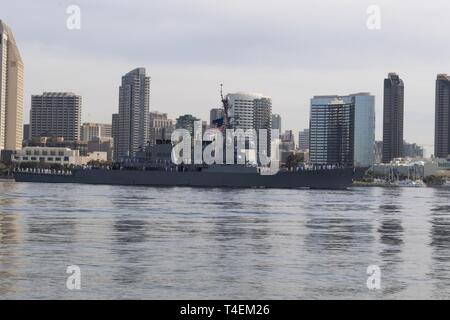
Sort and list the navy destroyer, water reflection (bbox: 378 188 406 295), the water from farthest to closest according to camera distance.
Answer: the navy destroyer
water reflection (bbox: 378 188 406 295)
the water

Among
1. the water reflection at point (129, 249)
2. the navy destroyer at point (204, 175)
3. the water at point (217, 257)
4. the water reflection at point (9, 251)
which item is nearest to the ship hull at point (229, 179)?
the navy destroyer at point (204, 175)

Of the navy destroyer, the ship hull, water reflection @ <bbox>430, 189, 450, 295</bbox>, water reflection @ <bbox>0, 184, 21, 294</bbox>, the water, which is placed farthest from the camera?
the navy destroyer

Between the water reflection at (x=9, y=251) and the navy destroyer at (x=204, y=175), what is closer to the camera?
the water reflection at (x=9, y=251)

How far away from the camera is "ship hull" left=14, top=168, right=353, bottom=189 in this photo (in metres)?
139

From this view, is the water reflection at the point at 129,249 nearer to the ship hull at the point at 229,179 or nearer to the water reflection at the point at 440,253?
the water reflection at the point at 440,253

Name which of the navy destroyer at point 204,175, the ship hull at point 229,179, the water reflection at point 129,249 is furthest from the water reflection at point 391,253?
the navy destroyer at point 204,175

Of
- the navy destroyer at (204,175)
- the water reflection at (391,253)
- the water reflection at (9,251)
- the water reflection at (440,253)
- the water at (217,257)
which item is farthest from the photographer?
the navy destroyer at (204,175)

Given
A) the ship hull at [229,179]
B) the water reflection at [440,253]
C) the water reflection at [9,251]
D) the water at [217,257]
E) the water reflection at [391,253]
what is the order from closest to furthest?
the water at [217,257] → the water reflection at [9,251] → the water reflection at [391,253] → the water reflection at [440,253] → the ship hull at [229,179]

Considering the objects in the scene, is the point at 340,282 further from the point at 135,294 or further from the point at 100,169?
the point at 100,169

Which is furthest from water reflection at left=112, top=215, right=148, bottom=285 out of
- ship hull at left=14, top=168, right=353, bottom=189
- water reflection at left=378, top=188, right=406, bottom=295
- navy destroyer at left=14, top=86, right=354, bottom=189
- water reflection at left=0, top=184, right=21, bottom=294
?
navy destroyer at left=14, top=86, right=354, bottom=189

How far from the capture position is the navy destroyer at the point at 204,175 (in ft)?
457

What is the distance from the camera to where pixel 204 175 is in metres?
140

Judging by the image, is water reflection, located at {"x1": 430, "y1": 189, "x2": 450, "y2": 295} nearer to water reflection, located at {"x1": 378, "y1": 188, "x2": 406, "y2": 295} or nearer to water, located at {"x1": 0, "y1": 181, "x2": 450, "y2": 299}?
water, located at {"x1": 0, "y1": 181, "x2": 450, "y2": 299}
